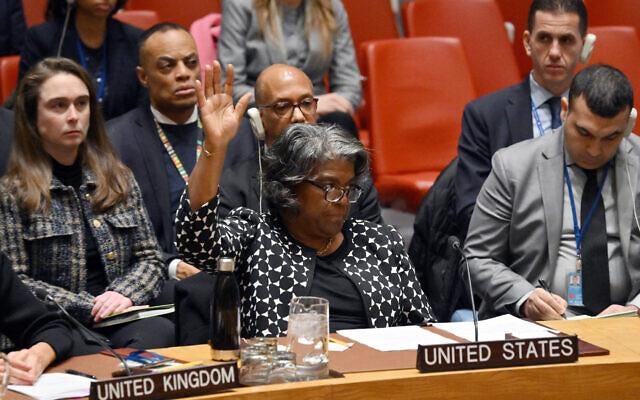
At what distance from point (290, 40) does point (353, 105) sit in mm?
377

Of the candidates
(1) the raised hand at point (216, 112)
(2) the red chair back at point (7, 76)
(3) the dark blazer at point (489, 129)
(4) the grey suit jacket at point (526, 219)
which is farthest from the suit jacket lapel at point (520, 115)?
(2) the red chair back at point (7, 76)

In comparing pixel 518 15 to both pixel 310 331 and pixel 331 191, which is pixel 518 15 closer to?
pixel 331 191

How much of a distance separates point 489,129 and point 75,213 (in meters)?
1.50

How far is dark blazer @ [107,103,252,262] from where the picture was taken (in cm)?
388

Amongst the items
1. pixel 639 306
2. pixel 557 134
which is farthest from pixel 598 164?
pixel 639 306

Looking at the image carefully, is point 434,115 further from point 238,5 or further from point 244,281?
point 244,281

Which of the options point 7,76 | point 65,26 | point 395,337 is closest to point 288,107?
point 65,26

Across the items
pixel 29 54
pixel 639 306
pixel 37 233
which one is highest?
pixel 29 54

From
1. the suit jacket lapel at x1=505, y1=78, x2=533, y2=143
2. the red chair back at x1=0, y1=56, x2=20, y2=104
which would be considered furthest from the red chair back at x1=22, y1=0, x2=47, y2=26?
the suit jacket lapel at x1=505, y1=78, x2=533, y2=143

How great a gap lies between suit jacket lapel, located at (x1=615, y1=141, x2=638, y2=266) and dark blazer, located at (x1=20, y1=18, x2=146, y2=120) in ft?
6.08

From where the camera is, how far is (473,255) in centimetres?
346

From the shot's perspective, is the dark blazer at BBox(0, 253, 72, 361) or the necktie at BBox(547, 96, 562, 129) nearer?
the dark blazer at BBox(0, 253, 72, 361)

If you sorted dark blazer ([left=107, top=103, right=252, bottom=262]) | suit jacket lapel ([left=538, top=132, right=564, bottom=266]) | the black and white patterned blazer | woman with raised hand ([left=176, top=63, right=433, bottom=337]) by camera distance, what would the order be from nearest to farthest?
the black and white patterned blazer
woman with raised hand ([left=176, top=63, right=433, bottom=337])
suit jacket lapel ([left=538, top=132, right=564, bottom=266])
dark blazer ([left=107, top=103, right=252, bottom=262])

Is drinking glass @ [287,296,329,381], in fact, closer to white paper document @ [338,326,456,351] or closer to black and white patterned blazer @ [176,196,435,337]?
white paper document @ [338,326,456,351]
